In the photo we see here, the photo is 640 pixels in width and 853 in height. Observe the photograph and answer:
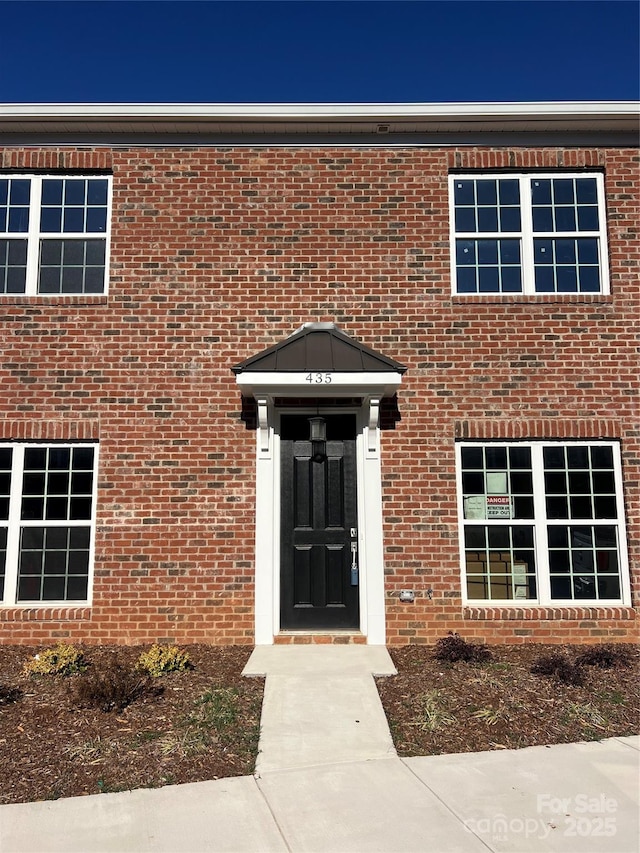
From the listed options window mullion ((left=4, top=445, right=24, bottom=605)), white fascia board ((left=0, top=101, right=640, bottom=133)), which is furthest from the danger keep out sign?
window mullion ((left=4, top=445, right=24, bottom=605))

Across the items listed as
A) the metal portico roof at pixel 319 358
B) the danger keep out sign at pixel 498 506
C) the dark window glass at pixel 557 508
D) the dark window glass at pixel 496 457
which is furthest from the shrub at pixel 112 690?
the dark window glass at pixel 557 508

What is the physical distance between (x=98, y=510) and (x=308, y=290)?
3.66 metres

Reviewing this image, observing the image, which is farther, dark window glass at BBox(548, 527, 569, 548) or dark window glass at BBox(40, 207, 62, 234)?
dark window glass at BBox(40, 207, 62, 234)

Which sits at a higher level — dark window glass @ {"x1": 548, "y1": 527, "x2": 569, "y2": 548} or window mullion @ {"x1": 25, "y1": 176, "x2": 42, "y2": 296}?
window mullion @ {"x1": 25, "y1": 176, "x2": 42, "y2": 296}

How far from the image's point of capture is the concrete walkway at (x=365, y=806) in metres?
3.29

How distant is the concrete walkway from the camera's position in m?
3.29

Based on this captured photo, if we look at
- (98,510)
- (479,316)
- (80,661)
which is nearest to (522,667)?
(479,316)

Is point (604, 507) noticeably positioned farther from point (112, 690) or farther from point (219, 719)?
point (112, 690)

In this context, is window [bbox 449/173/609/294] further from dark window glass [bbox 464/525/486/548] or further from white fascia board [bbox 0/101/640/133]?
dark window glass [bbox 464/525/486/548]

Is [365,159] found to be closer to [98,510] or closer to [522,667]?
[98,510]

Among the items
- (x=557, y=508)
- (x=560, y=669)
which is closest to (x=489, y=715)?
(x=560, y=669)

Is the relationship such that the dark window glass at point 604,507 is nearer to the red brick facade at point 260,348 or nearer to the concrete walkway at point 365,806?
the red brick facade at point 260,348

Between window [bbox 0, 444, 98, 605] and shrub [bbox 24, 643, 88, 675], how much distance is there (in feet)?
3.30

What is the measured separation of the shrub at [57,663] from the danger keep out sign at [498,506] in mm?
4799
